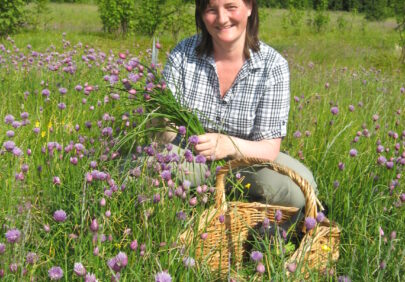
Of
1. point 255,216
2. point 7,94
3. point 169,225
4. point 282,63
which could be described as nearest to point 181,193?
point 169,225

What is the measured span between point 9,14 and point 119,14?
255cm

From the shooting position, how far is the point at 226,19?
7.77ft

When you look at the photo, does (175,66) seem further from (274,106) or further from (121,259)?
(121,259)

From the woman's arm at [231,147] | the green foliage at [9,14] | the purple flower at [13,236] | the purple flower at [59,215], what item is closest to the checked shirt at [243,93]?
the woman's arm at [231,147]

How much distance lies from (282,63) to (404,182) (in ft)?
2.88

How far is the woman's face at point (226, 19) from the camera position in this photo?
2.36 m

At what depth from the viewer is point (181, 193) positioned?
1.70 meters

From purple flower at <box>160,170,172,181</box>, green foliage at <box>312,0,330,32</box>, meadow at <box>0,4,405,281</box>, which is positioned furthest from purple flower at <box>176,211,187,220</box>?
green foliage at <box>312,0,330,32</box>

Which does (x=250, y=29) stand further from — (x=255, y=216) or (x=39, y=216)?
(x=39, y=216)

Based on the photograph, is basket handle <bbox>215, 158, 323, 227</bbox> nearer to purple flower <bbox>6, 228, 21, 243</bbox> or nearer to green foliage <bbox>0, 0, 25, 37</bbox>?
purple flower <bbox>6, 228, 21, 243</bbox>

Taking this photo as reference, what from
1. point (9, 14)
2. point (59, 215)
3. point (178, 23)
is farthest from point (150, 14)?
point (59, 215)

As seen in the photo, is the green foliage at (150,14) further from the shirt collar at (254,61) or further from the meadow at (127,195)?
the shirt collar at (254,61)

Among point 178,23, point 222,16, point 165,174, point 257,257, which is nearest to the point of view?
point 257,257

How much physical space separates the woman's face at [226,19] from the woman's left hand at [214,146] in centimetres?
56
